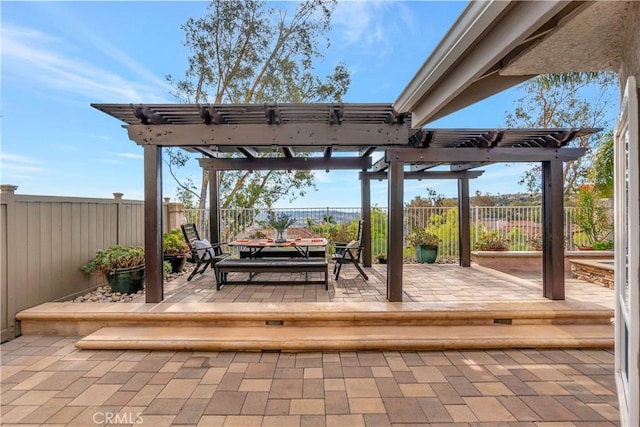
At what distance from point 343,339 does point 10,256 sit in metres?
3.70

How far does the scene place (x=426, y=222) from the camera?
8.16m

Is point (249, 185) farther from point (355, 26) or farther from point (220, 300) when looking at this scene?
point (220, 300)

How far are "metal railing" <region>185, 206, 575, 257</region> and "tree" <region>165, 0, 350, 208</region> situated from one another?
A: 3.25 meters

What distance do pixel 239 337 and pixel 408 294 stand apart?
7.70 ft

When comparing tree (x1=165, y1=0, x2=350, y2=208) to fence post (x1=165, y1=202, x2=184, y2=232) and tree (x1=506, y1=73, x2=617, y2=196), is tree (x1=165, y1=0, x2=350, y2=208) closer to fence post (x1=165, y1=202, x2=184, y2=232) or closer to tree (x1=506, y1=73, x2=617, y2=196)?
fence post (x1=165, y1=202, x2=184, y2=232)

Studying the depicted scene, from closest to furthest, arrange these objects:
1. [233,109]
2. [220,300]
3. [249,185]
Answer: [233,109] → [220,300] → [249,185]

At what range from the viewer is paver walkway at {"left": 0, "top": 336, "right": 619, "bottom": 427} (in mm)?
2148

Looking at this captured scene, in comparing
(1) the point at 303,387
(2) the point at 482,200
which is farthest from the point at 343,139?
(2) the point at 482,200

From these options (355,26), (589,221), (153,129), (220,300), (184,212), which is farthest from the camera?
(355,26)

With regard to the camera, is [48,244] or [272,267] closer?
[48,244]

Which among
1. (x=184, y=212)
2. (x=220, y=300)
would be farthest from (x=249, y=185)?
(x=220, y=300)

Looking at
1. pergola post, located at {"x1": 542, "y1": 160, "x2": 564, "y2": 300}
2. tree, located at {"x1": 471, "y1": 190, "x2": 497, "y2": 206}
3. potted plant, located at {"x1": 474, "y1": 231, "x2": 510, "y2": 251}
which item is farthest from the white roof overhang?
tree, located at {"x1": 471, "y1": 190, "x2": 497, "y2": 206}

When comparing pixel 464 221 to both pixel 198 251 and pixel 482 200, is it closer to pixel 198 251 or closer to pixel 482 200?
pixel 482 200

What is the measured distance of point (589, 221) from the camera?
719cm
